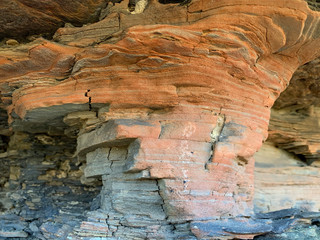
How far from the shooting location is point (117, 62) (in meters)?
3.72

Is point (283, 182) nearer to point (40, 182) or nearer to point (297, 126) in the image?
point (297, 126)

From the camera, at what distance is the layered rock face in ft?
11.6

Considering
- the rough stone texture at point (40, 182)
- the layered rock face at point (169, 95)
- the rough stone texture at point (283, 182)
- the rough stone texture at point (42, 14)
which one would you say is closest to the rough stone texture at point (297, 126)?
the rough stone texture at point (283, 182)

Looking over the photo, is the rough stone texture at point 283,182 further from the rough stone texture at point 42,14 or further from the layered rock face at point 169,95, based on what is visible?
the rough stone texture at point 42,14

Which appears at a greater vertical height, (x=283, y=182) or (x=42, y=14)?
(x=42, y=14)

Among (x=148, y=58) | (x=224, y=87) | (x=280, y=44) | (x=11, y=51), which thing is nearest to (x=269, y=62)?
(x=280, y=44)

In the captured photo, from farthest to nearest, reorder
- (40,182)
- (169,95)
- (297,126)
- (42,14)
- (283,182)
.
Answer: (297,126), (283,182), (40,182), (42,14), (169,95)

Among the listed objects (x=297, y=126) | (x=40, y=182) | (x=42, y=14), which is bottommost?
(x=40, y=182)

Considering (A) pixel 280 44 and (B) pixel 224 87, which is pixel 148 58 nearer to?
(B) pixel 224 87

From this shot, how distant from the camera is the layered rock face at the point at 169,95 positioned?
354cm

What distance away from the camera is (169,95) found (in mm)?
3744

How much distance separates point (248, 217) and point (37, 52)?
3.30 metres

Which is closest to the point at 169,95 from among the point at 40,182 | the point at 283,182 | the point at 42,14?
the point at 42,14

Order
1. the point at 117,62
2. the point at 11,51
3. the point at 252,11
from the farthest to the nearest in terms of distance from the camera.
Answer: the point at 11,51, the point at 117,62, the point at 252,11
